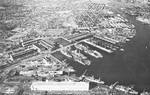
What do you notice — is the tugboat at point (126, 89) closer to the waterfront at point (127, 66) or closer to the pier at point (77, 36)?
the waterfront at point (127, 66)

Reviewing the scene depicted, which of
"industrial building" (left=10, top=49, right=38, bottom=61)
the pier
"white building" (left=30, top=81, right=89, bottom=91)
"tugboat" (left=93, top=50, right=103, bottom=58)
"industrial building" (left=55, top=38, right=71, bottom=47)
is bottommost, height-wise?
"white building" (left=30, top=81, right=89, bottom=91)

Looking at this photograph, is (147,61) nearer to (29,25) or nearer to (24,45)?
(24,45)

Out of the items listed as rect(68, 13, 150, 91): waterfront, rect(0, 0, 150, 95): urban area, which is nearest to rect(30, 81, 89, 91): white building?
rect(0, 0, 150, 95): urban area

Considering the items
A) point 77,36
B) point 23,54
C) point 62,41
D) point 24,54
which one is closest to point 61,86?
point 24,54

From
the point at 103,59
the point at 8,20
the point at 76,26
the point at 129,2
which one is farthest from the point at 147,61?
the point at 129,2

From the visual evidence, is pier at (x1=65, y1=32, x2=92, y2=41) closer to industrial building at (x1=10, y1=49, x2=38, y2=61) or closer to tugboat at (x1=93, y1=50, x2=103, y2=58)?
tugboat at (x1=93, y1=50, x2=103, y2=58)

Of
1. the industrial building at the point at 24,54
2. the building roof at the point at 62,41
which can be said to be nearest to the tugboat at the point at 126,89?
the building roof at the point at 62,41
